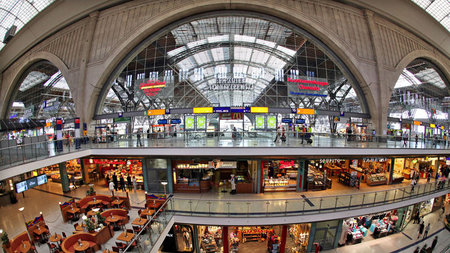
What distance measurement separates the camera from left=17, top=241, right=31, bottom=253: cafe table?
734 centimetres

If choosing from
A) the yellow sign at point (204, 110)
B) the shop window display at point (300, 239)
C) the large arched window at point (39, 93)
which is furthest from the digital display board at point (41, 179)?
the large arched window at point (39, 93)

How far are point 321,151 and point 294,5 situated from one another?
14713mm

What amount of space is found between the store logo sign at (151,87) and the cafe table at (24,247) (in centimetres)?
1354

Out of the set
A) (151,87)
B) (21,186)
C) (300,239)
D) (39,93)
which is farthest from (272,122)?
(39,93)

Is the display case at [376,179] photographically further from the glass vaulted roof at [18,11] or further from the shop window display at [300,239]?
the glass vaulted roof at [18,11]

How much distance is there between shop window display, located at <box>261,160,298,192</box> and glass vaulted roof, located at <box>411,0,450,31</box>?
874 inches

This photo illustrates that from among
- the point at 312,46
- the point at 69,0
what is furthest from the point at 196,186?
the point at 69,0

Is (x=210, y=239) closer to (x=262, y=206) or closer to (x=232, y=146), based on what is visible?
(x=262, y=206)

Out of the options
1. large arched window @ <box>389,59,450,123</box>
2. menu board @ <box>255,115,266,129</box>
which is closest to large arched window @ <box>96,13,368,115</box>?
menu board @ <box>255,115,266,129</box>

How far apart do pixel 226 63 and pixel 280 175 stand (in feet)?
44.7

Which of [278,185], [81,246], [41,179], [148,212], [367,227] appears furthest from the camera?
[367,227]

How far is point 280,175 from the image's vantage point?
14219mm

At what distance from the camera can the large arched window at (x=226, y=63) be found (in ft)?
60.8

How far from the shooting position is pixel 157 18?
58.3 ft
